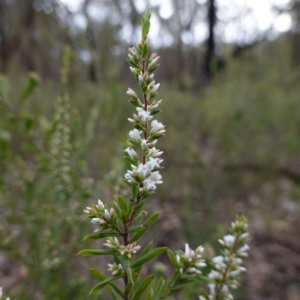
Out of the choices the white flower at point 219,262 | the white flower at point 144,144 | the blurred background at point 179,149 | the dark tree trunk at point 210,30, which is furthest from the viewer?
the dark tree trunk at point 210,30

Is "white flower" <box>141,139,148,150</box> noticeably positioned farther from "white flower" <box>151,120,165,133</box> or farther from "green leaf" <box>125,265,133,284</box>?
"green leaf" <box>125,265,133,284</box>

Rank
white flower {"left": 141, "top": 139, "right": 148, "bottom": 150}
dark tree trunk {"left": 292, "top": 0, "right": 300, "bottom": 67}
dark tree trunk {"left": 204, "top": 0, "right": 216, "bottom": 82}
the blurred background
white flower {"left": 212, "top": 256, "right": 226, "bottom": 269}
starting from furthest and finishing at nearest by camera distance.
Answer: dark tree trunk {"left": 292, "top": 0, "right": 300, "bottom": 67}
dark tree trunk {"left": 204, "top": 0, "right": 216, "bottom": 82}
the blurred background
white flower {"left": 212, "top": 256, "right": 226, "bottom": 269}
white flower {"left": 141, "top": 139, "right": 148, "bottom": 150}

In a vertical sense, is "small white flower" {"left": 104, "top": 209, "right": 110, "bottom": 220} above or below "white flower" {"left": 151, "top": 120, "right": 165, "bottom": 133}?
below

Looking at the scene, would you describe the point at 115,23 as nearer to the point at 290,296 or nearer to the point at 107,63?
the point at 107,63

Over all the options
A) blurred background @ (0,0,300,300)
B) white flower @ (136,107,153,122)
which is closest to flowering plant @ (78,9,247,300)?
white flower @ (136,107,153,122)

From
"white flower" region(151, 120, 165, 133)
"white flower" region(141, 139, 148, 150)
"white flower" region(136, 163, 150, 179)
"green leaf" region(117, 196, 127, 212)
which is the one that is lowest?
"green leaf" region(117, 196, 127, 212)

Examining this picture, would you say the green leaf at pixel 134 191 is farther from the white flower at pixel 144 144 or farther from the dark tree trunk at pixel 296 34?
the dark tree trunk at pixel 296 34

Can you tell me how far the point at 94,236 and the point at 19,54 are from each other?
10589mm

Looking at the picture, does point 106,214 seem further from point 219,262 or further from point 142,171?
point 219,262

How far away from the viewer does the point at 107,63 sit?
Result: 133 inches

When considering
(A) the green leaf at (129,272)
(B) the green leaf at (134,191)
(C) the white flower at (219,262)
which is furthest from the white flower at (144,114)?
(C) the white flower at (219,262)

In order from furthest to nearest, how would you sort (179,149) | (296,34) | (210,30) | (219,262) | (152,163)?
1. (296,34)
2. (210,30)
3. (179,149)
4. (219,262)
5. (152,163)

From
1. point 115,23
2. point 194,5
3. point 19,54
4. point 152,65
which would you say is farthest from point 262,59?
point 19,54

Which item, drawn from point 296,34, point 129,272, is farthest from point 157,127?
point 296,34
